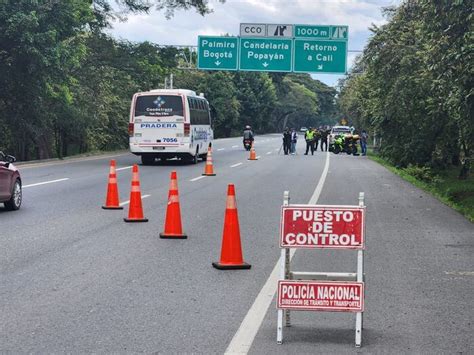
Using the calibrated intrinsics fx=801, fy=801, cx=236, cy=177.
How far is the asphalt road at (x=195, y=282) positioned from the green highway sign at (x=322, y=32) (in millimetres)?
22285

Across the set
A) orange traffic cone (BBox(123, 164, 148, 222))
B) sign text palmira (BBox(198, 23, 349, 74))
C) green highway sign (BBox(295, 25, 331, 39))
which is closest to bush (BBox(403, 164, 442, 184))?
sign text palmira (BBox(198, 23, 349, 74))

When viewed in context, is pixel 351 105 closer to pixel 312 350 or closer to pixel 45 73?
pixel 45 73

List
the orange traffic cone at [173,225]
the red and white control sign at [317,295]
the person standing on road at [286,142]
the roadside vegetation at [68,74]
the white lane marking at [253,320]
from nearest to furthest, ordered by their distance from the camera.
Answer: the white lane marking at [253,320]
the red and white control sign at [317,295]
the orange traffic cone at [173,225]
the roadside vegetation at [68,74]
the person standing on road at [286,142]

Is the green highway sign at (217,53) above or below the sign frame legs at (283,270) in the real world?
above

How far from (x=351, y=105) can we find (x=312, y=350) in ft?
207

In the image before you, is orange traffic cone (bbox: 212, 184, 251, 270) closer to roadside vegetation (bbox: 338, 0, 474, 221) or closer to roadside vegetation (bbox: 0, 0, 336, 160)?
roadside vegetation (bbox: 338, 0, 474, 221)

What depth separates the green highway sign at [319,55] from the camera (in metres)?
37.8

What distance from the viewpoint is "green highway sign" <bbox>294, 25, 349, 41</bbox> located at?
124 ft

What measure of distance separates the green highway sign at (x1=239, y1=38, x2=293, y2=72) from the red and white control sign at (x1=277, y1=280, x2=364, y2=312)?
1270 inches

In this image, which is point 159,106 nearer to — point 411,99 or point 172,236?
point 411,99

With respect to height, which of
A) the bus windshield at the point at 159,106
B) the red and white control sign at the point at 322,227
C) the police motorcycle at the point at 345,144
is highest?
the bus windshield at the point at 159,106

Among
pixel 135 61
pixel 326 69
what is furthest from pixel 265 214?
pixel 135 61

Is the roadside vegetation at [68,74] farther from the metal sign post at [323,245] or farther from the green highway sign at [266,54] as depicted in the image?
the metal sign post at [323,245]

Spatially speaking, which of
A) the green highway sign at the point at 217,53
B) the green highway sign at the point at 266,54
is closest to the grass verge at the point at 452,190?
the green highway sign at the point at 266,54
